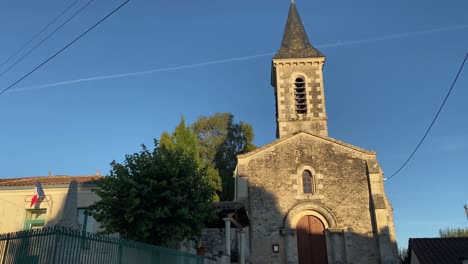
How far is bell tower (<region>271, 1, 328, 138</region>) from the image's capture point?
25.3 metres

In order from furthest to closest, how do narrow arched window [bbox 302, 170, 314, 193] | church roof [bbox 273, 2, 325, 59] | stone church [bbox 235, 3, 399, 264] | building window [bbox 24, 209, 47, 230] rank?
church roof [bbox 273, 2, 325, 59] → narrow arched window [bbox 302, 170, 314, 193] → stone church [bbox 235, 3, 399, 264] → building window [bbox 24, 209, 47, 230]

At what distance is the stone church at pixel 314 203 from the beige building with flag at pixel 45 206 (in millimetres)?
7933

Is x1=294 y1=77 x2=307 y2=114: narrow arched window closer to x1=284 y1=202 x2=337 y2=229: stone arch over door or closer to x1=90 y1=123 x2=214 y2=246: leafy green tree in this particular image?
x1=284 y1=202 x2=337 y2=229: stone arch over door

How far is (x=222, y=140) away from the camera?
33.7 m

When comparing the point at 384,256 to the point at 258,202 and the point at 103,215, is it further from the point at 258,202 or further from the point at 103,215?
the point at 103,215

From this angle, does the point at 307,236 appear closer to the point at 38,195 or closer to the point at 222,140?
the point at 38,195

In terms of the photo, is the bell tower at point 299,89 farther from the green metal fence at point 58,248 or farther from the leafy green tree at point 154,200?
the green metal fence at point 58,248

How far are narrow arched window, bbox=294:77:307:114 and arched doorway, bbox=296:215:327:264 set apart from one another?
7.86 metres

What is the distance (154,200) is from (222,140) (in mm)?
21538

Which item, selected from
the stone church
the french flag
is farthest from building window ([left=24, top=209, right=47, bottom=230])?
the stone church

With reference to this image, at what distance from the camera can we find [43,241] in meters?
5.69

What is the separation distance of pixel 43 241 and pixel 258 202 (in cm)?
1622

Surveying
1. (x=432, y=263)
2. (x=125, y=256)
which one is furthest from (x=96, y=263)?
(x=432, y=263)

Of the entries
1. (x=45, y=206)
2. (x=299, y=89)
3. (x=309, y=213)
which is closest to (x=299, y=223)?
(x=309, y=213)
